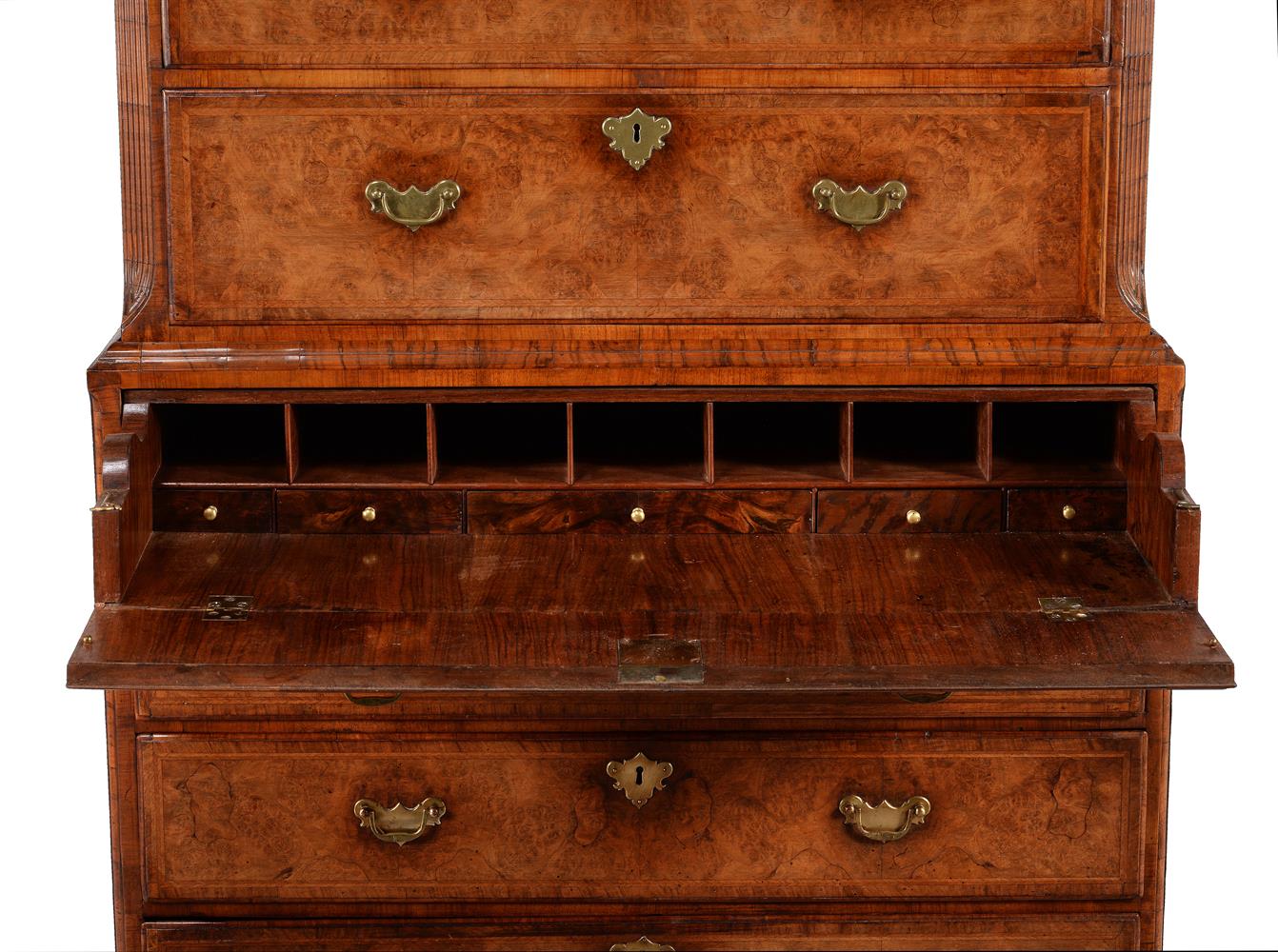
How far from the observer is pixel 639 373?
300 cm

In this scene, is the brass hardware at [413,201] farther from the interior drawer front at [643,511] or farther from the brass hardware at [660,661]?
the brass hardware at [660,661]

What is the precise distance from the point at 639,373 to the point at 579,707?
0.49 m

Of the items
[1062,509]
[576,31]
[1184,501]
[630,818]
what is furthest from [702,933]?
[576,31]

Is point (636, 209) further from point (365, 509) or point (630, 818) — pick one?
point (630, 818)

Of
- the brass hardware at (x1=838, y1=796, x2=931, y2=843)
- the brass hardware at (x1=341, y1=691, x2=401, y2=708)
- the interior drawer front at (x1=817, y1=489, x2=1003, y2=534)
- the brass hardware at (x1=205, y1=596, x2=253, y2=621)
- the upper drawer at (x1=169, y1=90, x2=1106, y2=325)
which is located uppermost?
the upper drawer at (x1=169, y1=90, x2=1106, y2=325)

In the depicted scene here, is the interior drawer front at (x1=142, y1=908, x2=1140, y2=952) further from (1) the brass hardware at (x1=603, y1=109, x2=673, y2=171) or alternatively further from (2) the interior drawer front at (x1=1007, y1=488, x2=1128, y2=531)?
(1) the brass hardware at (x1=603, y1=109, x2=673, y2=171)

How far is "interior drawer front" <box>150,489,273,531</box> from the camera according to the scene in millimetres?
3090

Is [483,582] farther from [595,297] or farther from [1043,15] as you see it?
[1043,15]

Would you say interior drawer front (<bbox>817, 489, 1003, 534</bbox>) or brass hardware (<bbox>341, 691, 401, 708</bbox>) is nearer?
brass hardware (<bbox>341, 691, 401, 708</bbox>)

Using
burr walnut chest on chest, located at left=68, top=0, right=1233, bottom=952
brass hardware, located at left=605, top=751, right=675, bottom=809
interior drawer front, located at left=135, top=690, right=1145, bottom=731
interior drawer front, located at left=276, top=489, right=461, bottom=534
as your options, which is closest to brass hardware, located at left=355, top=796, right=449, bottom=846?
burr walnut chest on chest, located at left=68, top=0, right=1233, bottom=952

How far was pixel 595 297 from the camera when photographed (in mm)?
3010

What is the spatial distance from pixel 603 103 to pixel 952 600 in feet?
2.84

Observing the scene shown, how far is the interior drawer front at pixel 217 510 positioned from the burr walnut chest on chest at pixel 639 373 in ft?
0.10

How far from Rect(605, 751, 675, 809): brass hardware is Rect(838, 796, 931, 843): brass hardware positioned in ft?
0.89
